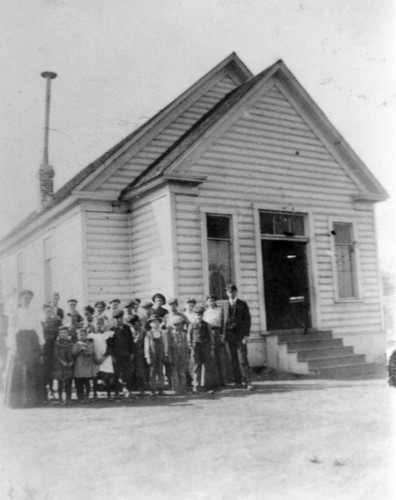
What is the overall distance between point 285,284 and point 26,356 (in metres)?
6.06

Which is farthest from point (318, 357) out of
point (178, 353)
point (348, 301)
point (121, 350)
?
point (121, 350)

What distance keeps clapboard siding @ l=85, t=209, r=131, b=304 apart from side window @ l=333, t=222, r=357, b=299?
15.4 feet

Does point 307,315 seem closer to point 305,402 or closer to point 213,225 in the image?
point 213,225

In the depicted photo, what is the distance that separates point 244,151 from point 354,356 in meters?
4.62

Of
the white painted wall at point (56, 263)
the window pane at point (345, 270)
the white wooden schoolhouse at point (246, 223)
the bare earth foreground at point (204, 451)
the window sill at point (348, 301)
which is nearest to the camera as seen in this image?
the bare earth foreground at point (204, 451)

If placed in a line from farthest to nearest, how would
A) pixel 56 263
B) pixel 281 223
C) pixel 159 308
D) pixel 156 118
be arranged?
pixel 56 263 → pixel 156 118 → pixel 281 223 → pixel 159 308

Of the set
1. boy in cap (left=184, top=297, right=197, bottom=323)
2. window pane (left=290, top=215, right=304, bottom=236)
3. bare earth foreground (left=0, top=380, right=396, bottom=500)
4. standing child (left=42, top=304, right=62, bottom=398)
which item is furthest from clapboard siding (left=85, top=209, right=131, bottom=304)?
bare earth foreground (left=0, top=380, right=396, bottom=500)

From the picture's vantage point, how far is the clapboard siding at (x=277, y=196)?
1103cm

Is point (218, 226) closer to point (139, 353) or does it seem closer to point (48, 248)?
point (139, 353)

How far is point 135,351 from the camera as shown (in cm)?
908

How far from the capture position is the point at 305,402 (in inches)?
296

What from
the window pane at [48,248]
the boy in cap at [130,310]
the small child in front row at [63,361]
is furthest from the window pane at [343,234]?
the small child in front row at [63,361]

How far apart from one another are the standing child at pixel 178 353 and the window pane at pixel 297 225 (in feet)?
13.0

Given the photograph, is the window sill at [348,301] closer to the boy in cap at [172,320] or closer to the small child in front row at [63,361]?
the boy in cap at [172,320]
